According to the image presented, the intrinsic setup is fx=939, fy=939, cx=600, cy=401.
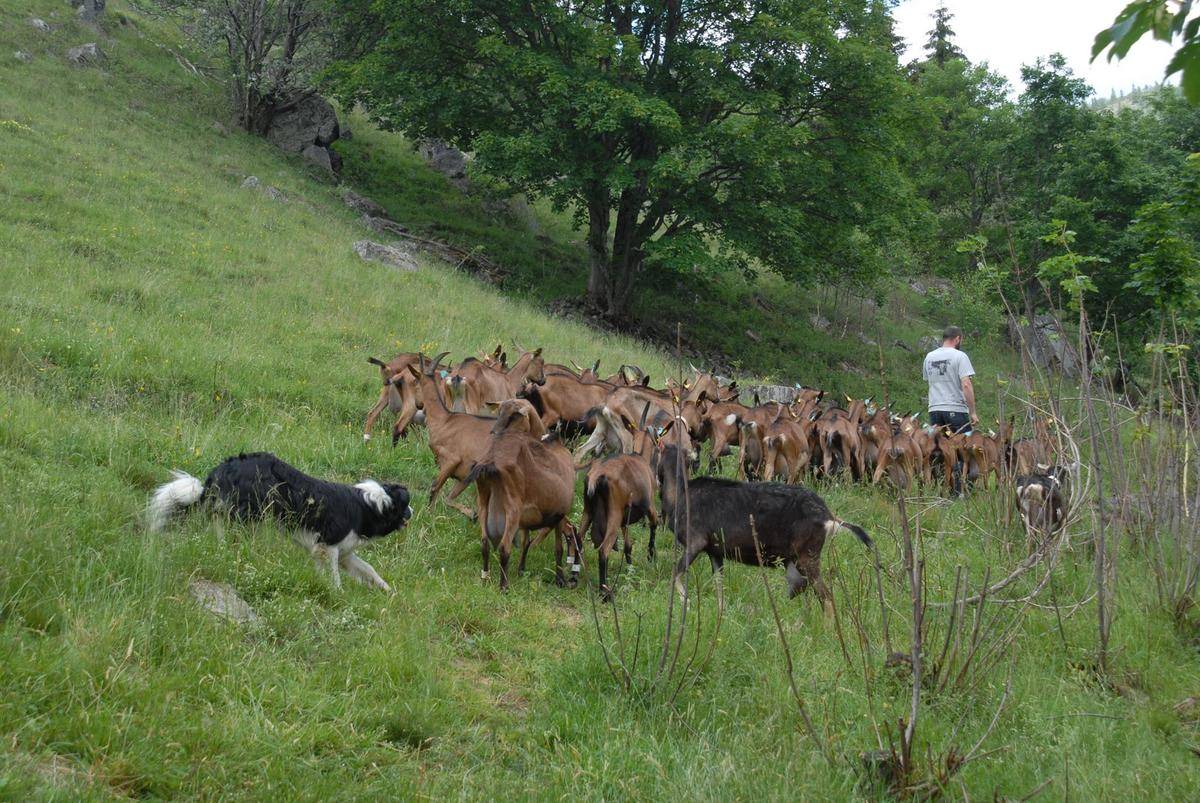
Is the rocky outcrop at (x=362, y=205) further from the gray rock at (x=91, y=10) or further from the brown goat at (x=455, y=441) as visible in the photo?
the brown goat at (x=455, y=441)

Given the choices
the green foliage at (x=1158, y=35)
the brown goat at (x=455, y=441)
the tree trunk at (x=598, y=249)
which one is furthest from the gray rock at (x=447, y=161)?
the green foliage at (x=1158, y=35)

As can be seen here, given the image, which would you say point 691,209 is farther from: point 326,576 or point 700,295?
point 326,576

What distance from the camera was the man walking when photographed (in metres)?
12.5

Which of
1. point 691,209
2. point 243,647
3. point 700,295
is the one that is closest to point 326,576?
point 243,647

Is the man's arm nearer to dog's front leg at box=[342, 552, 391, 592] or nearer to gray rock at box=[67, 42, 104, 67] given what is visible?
dog's front leg at box=[342, 552, 391, 592]

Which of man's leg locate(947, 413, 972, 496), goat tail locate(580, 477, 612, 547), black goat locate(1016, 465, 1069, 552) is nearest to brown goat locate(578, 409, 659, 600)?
goat tail locate(580, 477, 612, 547)

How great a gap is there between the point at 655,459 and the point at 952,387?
614 cm

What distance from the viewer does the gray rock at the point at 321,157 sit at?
92.8 feet

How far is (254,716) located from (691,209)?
64.3 feet

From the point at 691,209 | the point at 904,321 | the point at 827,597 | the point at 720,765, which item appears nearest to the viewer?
the point at 720,765

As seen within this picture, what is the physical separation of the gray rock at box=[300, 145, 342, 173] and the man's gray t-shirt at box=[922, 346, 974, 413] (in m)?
20.7

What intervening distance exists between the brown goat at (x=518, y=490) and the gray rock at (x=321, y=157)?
23.4 meters

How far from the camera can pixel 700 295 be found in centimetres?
2962

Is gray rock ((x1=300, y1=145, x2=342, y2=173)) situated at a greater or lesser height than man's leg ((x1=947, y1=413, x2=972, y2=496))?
greater
